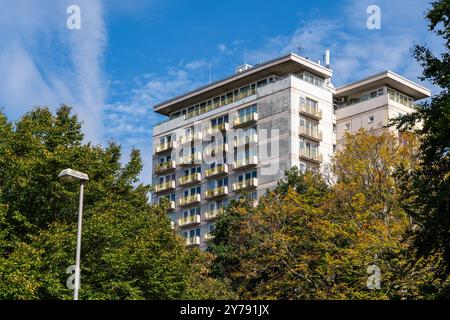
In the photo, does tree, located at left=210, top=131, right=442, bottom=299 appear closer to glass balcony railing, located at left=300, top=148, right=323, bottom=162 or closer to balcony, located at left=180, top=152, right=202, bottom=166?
glass balcony railing, located at left=300, top=148, right=323, bottom=162

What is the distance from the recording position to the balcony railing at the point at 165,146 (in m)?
87.8

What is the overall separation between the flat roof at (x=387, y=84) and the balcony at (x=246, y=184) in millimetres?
15005

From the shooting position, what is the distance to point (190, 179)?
277 feet

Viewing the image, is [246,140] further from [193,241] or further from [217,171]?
[193,241]

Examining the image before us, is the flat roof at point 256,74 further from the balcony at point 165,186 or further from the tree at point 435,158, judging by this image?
the tree at point 435,158

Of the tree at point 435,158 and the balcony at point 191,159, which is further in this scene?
the balcony at point 191,159

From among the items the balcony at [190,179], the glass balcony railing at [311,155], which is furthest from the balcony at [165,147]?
the glass balcony railing at [311,155]

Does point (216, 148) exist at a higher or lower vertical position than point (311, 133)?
lower

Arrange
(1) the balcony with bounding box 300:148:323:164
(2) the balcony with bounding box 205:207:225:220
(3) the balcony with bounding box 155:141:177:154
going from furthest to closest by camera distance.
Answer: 1. (3) the balcony with bounding box 155:141:177:154
2. (2) the balcony with bounding box 205:207:225:220
3. (1) the balcony with bounding box 300:148:323:164

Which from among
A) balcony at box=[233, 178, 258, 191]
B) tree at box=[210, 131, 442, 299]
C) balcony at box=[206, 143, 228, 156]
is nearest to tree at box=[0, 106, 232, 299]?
tree at box=[210, 131, 442, 299]

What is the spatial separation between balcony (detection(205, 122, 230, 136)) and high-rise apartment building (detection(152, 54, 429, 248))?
0.12 meters

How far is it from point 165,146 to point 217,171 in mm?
10027

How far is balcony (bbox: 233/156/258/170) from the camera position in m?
77.9

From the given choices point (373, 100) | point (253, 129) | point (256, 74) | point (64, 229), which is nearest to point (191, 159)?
point (253, 129)
